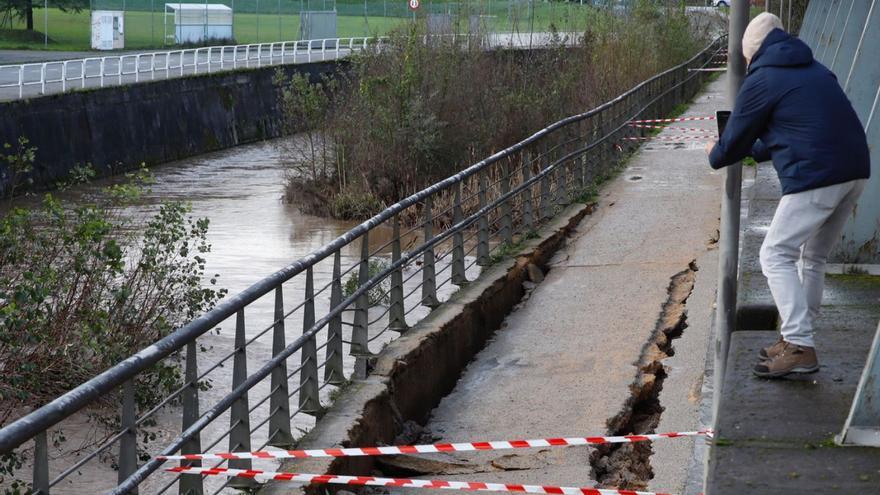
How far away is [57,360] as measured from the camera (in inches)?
459

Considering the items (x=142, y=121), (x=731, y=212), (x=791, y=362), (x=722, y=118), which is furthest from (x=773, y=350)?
(x=142, y=121)

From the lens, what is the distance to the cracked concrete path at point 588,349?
8.36 meters

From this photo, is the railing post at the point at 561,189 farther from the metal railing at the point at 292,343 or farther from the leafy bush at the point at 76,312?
the leafy bush at the point at 76,312

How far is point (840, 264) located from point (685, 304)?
256 cm

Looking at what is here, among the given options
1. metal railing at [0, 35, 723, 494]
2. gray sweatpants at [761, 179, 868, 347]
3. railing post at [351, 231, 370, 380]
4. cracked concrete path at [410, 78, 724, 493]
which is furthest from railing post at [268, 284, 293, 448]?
gray sweatpants at [761, 179, 868, 347]

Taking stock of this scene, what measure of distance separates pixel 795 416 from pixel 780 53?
1655 millimetres

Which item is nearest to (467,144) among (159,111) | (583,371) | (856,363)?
(159,111)

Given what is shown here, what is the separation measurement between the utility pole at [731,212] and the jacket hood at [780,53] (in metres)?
0.46

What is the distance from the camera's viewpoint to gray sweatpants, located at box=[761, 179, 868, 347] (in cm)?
644

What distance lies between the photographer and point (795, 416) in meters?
6.15

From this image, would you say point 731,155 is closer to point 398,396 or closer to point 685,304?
point 398,396

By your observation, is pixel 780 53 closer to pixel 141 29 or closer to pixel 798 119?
pixel 798 119

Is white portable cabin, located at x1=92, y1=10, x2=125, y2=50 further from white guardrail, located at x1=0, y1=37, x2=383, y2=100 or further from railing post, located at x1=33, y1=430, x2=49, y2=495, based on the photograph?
railing post, located at x1=33, y1=430, x2=49, y2=495

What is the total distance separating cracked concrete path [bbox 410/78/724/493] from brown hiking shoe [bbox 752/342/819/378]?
969 mm
